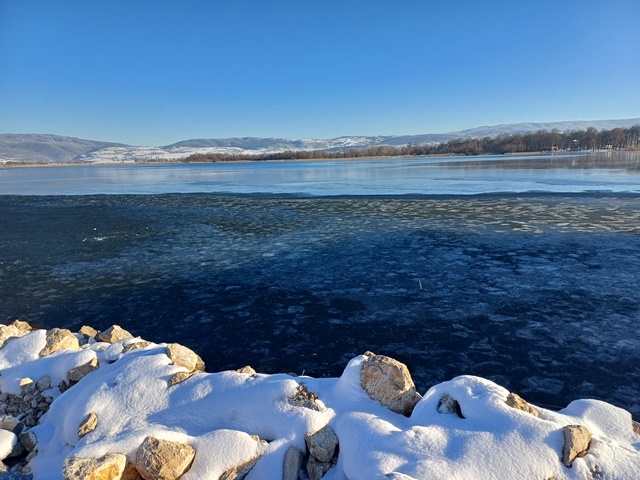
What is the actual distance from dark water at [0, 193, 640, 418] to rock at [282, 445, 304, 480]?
1.44m

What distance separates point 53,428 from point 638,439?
4.33m

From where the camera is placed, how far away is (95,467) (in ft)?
8.49

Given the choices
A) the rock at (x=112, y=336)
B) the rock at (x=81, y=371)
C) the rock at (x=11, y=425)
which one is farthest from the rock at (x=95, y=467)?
the rock at (x=112, y=336)

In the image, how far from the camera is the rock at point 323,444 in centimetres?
273

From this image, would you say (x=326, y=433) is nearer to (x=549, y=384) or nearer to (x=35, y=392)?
(x=549, y=384)

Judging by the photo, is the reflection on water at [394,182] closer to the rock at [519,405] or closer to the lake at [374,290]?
the lake at [374,290]

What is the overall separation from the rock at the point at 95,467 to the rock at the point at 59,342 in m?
2.18

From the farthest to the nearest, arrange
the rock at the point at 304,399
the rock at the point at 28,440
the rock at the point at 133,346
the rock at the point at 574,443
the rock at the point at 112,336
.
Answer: the rock at the point at 112,336
the rock at the point at 133,346
the rock at the point at 28,440
the rock at the point at 304,399
the rock at the point at 574,443

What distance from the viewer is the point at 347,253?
9016 millimetres

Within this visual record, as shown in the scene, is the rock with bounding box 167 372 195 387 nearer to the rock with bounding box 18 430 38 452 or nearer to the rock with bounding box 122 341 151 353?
the rock with bounding box 122 341 151 353

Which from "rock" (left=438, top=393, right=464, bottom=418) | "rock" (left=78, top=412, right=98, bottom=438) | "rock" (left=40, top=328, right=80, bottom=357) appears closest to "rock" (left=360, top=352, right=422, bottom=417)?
"rock" (left=438, top=393, right=464, bottom=418)

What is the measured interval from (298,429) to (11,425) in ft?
8.08

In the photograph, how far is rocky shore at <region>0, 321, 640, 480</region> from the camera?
8.15 feet

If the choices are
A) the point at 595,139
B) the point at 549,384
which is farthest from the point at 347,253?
the point at 595,139
